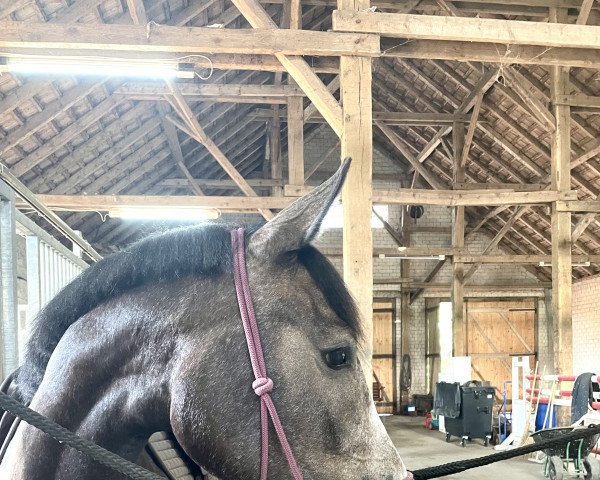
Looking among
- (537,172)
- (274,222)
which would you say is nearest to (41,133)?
(274,222)

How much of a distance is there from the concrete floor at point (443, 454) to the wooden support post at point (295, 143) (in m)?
4.17

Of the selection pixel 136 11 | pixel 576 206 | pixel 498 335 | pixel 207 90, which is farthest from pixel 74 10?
pixel 498 335

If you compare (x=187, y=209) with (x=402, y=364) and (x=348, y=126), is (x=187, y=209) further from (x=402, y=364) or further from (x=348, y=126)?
(x=402, y=364)

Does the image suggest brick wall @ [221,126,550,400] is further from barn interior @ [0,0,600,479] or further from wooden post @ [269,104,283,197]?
wooden post @ [269,104,283,197]

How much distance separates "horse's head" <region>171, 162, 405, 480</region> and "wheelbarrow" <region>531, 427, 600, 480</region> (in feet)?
20.9

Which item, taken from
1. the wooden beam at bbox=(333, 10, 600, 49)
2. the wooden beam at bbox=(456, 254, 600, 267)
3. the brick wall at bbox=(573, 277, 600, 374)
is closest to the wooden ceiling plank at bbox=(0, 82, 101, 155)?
the wooden beam at bbox=(333, 10, 600, 49)

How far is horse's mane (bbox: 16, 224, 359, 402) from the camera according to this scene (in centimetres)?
105

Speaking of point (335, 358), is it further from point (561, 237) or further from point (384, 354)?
point (384, 354)

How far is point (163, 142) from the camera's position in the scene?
12.7 metres

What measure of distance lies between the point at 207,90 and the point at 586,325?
12273 millimetres

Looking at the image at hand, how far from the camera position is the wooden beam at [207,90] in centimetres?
945

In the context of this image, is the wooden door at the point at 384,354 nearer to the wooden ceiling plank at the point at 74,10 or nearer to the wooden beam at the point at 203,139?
the wooden beam at the point at 203,139

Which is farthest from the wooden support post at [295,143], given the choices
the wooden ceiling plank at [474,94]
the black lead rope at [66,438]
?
the black lead rope at [66,438]

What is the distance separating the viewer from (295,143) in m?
9.17
